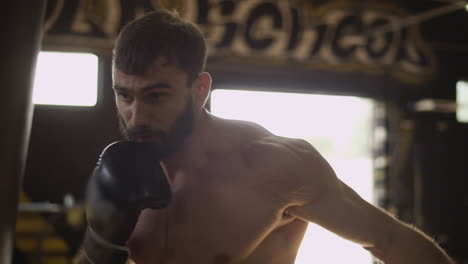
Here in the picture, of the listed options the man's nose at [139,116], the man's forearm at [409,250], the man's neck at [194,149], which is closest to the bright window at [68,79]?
the man's neck at [194,149]

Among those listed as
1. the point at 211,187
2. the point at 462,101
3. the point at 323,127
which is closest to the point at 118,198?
the point at 211,187

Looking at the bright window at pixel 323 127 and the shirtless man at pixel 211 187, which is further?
the bright window at pixel 323 127

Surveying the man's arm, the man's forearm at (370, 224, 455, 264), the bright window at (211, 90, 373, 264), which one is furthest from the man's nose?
the bright window at (211, 90, 373, 264)

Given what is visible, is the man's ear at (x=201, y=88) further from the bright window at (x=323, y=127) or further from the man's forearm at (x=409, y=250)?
the bright window at (x=323, y=127)

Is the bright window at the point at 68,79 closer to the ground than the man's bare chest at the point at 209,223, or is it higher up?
closer to the ground

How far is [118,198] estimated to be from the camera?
956 mm

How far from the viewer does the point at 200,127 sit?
4.20ft

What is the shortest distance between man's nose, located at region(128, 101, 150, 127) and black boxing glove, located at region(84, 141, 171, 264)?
65 mm

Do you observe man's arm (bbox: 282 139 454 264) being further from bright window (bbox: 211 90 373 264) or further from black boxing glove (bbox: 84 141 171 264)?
bright window (bbox: 211 90 373 264)

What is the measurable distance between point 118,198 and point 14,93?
0.50 meters

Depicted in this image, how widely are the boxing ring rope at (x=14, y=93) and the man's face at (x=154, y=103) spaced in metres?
0.58

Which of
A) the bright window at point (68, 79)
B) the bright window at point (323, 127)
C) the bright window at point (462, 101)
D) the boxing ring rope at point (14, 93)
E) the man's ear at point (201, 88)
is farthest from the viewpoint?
the bright window at point (462, 101)

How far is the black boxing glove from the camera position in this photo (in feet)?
3.07

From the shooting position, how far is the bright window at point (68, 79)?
13.0 ft
